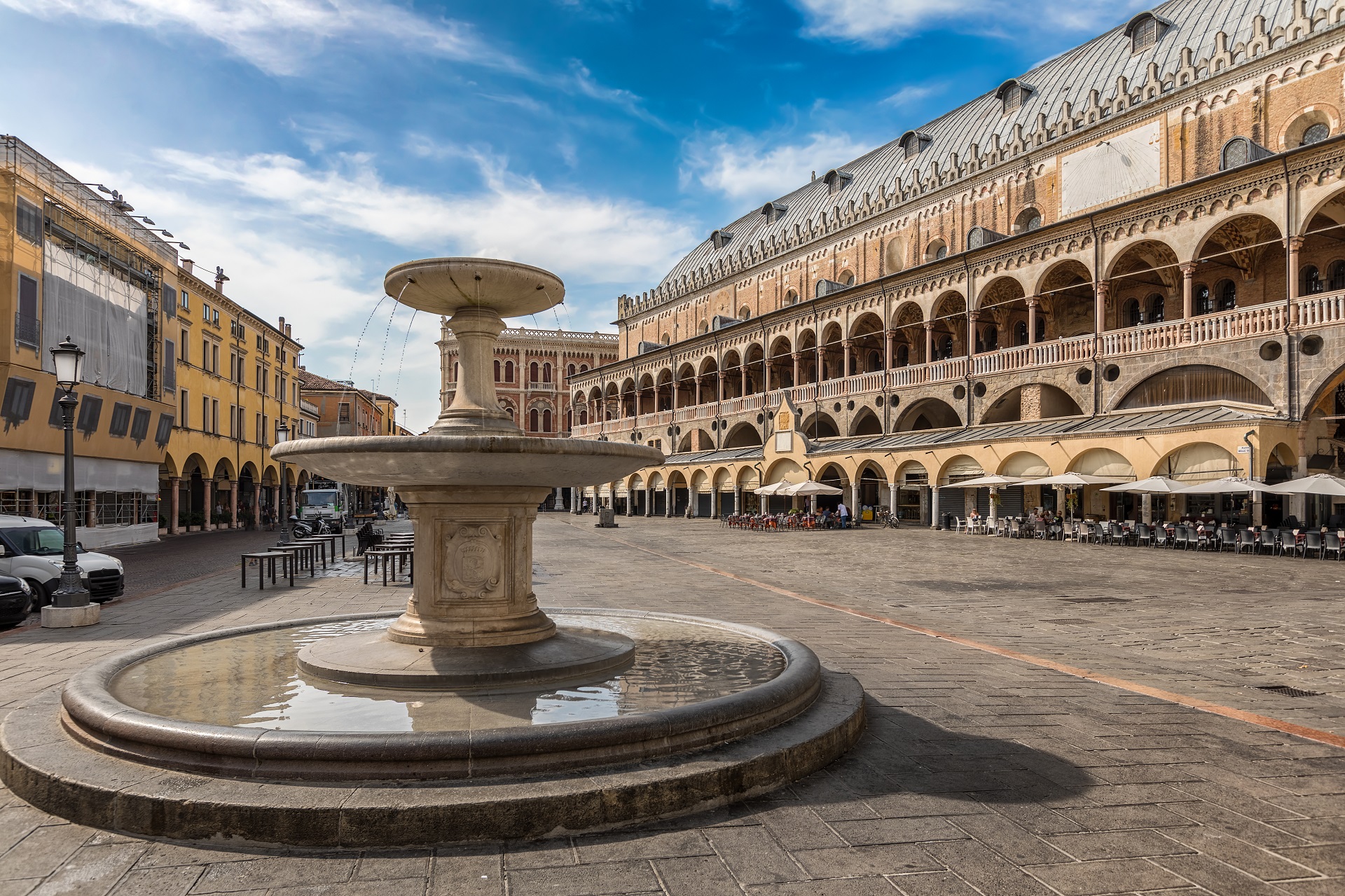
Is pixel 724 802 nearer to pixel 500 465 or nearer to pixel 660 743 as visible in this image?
pixel 660 743

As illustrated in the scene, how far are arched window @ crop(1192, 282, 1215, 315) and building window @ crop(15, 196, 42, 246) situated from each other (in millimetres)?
38067

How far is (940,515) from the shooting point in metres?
34.2

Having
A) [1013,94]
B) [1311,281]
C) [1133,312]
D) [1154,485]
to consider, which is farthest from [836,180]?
[1154,485]

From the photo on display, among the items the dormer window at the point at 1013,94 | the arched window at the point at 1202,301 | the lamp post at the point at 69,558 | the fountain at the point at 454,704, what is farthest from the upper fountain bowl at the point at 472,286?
the dormer window at the point at 1013,94

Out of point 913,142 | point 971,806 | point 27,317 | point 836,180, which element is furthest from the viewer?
point 836,180

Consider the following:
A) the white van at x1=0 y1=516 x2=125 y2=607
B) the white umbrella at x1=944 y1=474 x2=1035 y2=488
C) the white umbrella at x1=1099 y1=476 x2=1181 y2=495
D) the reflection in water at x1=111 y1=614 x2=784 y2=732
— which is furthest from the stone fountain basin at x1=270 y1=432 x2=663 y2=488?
the white umbrella at x1=944 y1=474 x2=1035 y2=488

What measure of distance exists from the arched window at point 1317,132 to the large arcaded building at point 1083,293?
7 centimetres

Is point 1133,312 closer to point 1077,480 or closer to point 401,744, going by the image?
point 1077,480

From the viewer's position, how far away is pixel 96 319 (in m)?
27.5

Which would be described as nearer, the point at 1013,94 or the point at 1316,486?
the point at 1316,486

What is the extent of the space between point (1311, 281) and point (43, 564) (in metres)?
35.0

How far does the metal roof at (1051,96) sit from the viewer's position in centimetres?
3117

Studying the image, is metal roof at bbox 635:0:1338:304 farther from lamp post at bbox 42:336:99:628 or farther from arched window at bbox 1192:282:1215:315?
lamp post at bbox 42:336:99:628

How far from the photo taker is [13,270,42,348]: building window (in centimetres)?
2297
